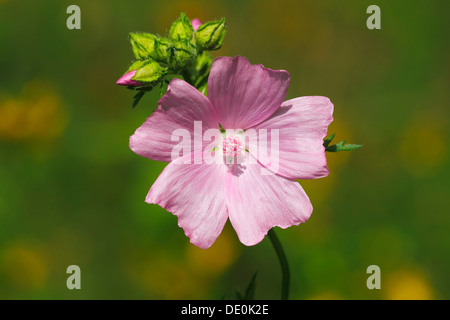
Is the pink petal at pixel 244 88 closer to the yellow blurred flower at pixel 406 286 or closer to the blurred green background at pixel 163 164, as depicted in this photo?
the blurred green background at pixel 163 164

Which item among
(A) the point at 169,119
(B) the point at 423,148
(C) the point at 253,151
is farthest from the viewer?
(B) the point at 423,148

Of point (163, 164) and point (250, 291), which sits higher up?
point (163, 164)

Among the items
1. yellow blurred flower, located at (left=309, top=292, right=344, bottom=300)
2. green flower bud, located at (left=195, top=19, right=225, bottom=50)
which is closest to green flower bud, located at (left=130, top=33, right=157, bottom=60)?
green flower bud, located at (left=195, top=19, right=225, bottom=50)

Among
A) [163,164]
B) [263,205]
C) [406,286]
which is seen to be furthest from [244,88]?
[406,286]

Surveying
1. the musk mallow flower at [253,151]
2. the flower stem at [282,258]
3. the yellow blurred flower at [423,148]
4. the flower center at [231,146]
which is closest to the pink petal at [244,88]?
the musk mallow flower at [253,151]

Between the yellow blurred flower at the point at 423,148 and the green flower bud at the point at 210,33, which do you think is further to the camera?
the yellow blurred flower at the point at 423,148

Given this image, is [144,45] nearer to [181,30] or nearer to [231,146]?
[181,30]

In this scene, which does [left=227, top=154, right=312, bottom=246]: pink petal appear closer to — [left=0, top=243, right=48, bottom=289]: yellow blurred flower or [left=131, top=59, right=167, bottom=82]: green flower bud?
[left=131, top=59, right=167, bottom=82]: green flower bud
